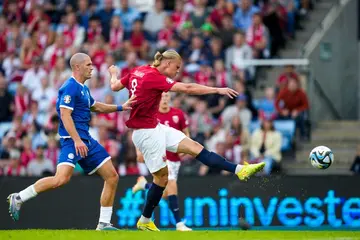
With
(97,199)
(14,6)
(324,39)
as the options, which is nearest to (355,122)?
(324,39)

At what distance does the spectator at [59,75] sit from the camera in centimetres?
2561

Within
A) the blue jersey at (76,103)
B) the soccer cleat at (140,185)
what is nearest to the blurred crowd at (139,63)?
the soccer cleat at (140,185)

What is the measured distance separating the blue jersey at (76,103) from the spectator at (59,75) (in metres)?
9.82

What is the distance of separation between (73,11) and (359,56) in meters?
7.54

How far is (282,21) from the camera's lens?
1033 inches

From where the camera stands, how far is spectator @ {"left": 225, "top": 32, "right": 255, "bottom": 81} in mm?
24812

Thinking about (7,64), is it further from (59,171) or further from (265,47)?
(59,171)

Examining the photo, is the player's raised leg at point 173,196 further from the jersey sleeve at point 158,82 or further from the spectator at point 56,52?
the spectator at point 56,52

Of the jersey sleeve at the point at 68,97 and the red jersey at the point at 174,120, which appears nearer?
the jersey sleeve at the point at 68,97

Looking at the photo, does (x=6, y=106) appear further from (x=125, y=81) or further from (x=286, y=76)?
(x=125, y=81)

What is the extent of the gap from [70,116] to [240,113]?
881cm

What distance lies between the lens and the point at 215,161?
52.2 feet

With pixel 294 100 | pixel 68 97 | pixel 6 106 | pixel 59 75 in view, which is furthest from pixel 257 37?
pixel 68 97

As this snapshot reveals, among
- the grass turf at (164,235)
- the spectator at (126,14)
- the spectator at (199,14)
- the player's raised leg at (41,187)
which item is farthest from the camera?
the spectator at (126,14)
